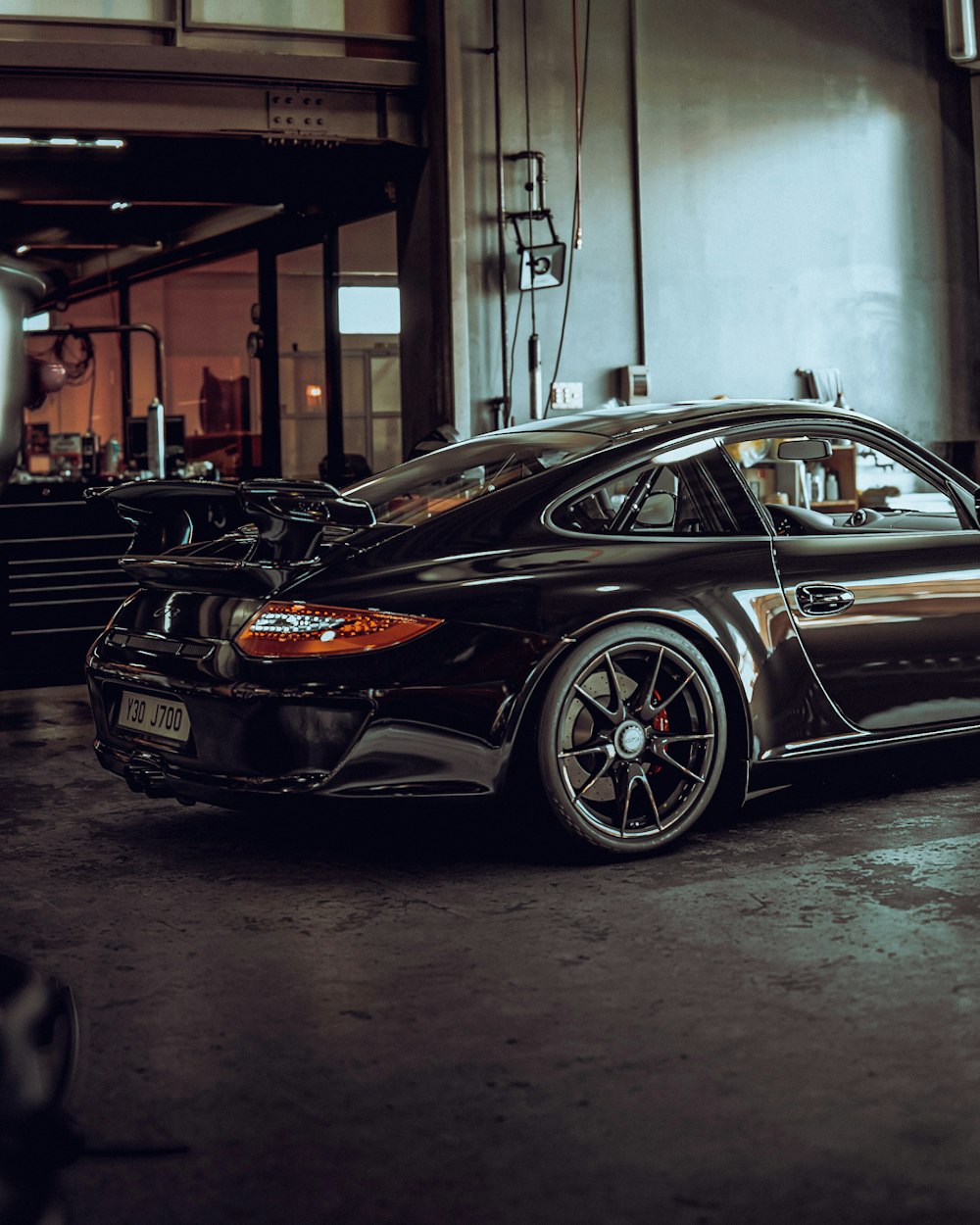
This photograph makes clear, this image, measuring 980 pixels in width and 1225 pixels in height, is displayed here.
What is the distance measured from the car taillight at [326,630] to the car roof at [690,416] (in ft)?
3.26

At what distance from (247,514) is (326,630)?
1.82 feet

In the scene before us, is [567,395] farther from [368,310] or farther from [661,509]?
[661,509]

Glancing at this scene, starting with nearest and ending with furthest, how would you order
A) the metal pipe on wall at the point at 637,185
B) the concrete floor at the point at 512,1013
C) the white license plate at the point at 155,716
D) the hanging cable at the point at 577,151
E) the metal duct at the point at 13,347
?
1. the metal duct at the point at 13,347
2. the concrete floor at the point at 512,1013
3. the white license plate at the point at 155,716
4. the hanging cable at the point at 577,151
5. the metal pipe on wall at the point at 637,185

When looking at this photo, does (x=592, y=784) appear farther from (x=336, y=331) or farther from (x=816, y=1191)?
(x=336, y=331)

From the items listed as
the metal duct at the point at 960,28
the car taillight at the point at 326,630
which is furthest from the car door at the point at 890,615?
the metal duct at the point at 960,28

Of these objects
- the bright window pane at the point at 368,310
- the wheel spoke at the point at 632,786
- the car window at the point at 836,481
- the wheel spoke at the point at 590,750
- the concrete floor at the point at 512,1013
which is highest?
the bright window pane at the point at 368,310

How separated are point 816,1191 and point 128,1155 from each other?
1047mm

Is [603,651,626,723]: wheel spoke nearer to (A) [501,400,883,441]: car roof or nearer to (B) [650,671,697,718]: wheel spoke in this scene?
(B) [650,671,697,718]: wheel spoke

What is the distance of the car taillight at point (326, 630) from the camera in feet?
13.3

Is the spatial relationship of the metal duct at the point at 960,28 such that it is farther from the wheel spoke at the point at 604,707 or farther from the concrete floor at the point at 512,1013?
the wheel spoke at the point at 604,707

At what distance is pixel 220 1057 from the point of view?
2.93 meters

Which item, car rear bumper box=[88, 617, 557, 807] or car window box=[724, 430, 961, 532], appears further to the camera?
car window box=[724, 430, 961, 532]

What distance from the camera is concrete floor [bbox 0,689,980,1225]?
235 centimetres

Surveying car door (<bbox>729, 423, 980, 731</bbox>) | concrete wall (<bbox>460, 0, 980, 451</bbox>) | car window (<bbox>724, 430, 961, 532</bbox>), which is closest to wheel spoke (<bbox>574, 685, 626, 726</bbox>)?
car door (<bbox>729, 423, 980, 731</bbox>)
